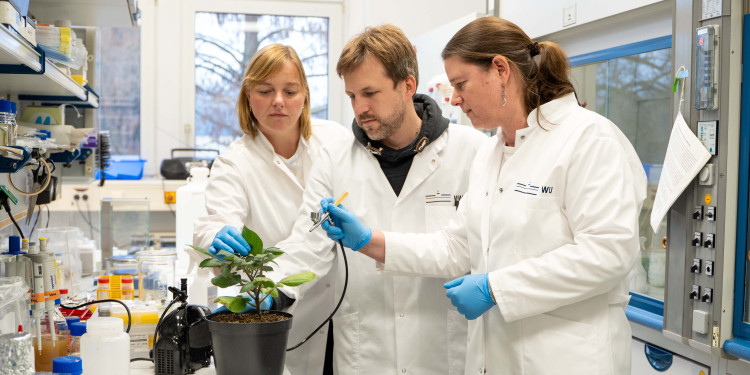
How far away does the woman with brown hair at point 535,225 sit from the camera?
4.58ft

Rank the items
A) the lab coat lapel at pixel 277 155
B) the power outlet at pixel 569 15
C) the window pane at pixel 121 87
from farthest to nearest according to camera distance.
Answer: the window pane at pixel 121 87, the power outlet at pixel 569 15, the lab coat lapel at pixel 277 155

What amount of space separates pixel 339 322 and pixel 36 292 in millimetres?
810

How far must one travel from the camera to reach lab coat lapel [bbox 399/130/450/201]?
182cm

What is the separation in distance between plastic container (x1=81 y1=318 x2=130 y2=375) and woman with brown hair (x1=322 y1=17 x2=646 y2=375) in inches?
22.0

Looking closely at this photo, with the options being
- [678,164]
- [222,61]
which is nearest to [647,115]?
[678,164]

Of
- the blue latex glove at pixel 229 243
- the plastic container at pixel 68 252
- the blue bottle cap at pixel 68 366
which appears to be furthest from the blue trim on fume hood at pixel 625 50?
the plastic container at pixel 68 252

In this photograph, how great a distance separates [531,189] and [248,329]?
2.26 ft

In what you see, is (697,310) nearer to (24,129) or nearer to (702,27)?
(702,27)

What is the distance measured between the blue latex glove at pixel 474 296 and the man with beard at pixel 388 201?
29 cm

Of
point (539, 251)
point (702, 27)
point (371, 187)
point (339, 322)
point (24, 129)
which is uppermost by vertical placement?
point (702, 27)

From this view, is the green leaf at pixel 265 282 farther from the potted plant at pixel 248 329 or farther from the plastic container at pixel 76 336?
the plastic container at pixel 76 336

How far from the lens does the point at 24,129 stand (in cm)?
205

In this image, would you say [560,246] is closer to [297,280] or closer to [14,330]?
[297,280]

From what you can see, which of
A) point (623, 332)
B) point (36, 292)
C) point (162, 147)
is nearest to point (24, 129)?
point (36, 292)
